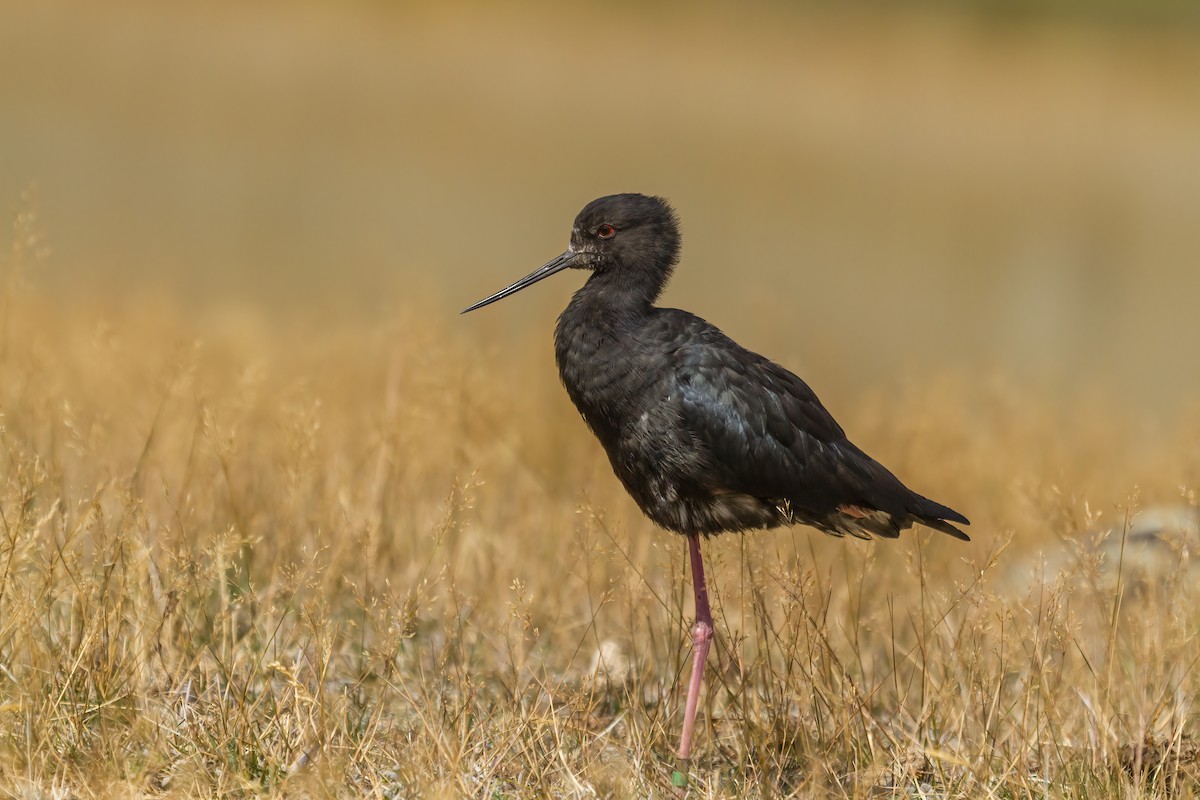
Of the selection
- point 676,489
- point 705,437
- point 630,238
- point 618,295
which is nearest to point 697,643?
point 676,489

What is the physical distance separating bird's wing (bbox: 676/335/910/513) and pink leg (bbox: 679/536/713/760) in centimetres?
35

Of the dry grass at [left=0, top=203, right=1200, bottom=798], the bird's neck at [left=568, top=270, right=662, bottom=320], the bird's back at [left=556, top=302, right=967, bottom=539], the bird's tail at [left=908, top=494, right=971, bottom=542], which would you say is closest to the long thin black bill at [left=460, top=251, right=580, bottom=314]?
the bird's neck at [left=568, top=270, right=662, bottom=320]

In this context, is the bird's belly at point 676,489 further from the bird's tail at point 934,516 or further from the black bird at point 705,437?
the bird's tail at point 934,516

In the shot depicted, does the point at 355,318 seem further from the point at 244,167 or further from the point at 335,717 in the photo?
the point at 335,717

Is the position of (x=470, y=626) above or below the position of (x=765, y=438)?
below

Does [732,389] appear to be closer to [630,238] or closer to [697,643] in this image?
[630,238]

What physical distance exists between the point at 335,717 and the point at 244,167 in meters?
10.8

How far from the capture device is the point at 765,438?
4270 millimetres

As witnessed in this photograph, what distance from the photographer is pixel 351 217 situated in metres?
12.6

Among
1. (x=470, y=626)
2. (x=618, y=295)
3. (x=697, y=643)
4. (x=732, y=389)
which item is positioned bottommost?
(x=470, y=626)

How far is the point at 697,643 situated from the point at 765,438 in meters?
0.74

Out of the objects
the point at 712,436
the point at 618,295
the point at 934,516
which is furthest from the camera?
the point at 618,295

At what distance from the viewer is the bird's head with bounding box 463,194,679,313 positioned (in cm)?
462

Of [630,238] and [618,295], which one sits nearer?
[618,295]
